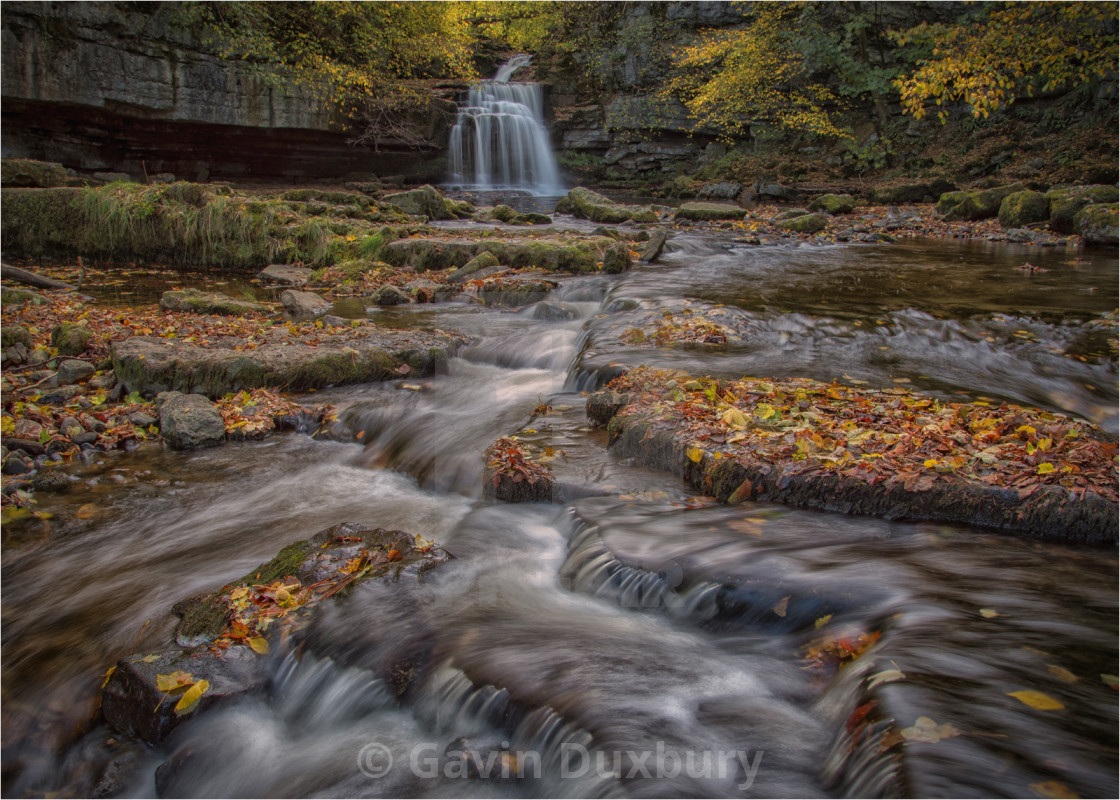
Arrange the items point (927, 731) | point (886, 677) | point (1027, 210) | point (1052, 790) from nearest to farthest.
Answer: point (1052, 790) < point (927, 731) < point (886, 677) < point (1027, 210)

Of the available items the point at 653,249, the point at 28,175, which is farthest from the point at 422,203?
the point at 28,175

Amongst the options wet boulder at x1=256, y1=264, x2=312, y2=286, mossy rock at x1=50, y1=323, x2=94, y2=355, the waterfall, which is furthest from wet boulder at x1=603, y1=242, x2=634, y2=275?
the waterfall

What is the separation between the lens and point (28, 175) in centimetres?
1330

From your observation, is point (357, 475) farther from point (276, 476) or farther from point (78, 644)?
point (78, 644)

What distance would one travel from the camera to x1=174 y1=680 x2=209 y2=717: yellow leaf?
109 inches

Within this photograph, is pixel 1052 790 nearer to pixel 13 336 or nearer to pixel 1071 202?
pixel 13 336

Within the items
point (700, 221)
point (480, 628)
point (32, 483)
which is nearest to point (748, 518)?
point (480, 628)

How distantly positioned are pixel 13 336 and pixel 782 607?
26.2 ft

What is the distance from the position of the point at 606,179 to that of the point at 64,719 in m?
27.5

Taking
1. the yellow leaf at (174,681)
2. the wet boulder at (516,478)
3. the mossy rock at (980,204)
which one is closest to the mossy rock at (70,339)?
the wet boulder at (516,478)

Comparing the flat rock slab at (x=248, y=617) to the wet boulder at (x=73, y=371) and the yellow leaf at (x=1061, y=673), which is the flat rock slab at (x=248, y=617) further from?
the wet boulder at (x=73, y=371)

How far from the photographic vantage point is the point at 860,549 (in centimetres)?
342

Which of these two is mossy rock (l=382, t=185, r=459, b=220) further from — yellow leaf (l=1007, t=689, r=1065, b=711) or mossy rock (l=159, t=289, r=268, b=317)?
yellow leaf (l=1007, t=689, r=1065, b=711)

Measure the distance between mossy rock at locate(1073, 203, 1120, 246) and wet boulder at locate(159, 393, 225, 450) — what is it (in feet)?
51.4
